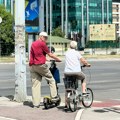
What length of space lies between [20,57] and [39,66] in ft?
5.63

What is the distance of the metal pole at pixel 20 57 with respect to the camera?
43.0 ft

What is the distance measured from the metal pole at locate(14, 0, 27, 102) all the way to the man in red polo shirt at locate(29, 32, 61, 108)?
1341 mm

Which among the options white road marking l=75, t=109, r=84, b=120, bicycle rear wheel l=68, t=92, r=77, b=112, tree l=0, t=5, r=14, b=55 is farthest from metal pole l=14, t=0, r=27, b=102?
tree l=0, t=5, r=14, b=55

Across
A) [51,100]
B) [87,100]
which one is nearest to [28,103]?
[51,100]

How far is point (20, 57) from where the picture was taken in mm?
13203

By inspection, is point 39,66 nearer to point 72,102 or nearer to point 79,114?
point 72,102

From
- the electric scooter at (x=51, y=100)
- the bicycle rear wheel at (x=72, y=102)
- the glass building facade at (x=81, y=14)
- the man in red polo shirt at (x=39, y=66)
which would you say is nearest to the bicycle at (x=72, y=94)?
the bicycle rear wheel at (x=72, y=102)

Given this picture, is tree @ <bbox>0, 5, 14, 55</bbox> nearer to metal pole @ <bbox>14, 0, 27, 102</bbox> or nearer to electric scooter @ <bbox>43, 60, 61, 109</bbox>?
metal pole @ <bbox>14, 0, 27, 102</bbox>

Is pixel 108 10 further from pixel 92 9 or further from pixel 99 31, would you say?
pixel 99 31

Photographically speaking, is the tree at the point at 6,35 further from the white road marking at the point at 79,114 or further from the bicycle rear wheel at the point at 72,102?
the white road marking at the point at 79,114

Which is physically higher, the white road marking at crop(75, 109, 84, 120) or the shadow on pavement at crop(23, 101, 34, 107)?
the white road marking at crop(75, 109, 84, 120)

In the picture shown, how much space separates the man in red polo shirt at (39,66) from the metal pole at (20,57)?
1341mm

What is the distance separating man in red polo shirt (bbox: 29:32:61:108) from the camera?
38.1 feet

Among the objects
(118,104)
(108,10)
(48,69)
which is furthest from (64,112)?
(108,10)
